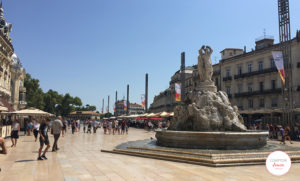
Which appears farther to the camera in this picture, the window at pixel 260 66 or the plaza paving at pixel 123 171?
the window at pixel 260 66

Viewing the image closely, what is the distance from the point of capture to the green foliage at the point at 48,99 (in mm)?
53466

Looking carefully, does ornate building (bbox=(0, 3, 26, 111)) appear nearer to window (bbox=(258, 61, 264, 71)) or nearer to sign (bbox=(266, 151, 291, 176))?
A: sign (bbox=(266, 151, 291, 176))

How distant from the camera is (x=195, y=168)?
7430 mm

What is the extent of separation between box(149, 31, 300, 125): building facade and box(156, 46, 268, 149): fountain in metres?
18.3

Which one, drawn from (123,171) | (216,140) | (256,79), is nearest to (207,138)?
(216,140)

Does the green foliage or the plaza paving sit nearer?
the plaza paving

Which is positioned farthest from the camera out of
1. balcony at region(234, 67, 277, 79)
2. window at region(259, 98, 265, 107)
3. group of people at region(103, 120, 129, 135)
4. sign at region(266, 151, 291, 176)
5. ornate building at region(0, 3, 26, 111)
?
window at region(259, 98, 265, 107)

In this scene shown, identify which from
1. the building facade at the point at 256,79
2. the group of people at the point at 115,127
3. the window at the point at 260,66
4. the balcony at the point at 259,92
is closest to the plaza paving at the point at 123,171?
the group of people at the point at 115,127

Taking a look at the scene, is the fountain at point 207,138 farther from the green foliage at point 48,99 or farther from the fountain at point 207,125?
the green foliage at point 48,99

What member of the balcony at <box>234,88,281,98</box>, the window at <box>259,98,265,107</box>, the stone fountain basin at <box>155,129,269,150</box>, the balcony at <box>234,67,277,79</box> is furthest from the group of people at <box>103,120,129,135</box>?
the balcony at <box>234,67,277,79</box>

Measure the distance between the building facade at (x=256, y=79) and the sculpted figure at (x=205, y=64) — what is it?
17.8 meters

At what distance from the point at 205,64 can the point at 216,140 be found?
20.7 feet

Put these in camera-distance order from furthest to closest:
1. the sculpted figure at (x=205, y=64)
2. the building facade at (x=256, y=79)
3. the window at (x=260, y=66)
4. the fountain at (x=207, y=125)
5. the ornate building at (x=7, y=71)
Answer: the window at (x=260, y=66) → the building facade at (x=256, y=79) → the ornate building at (x=7, y=71) → the sculpted figure at (x=205, y=64) → the fountain at (x=207, y=125)

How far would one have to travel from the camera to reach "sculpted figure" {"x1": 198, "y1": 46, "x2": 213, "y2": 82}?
15.1m
